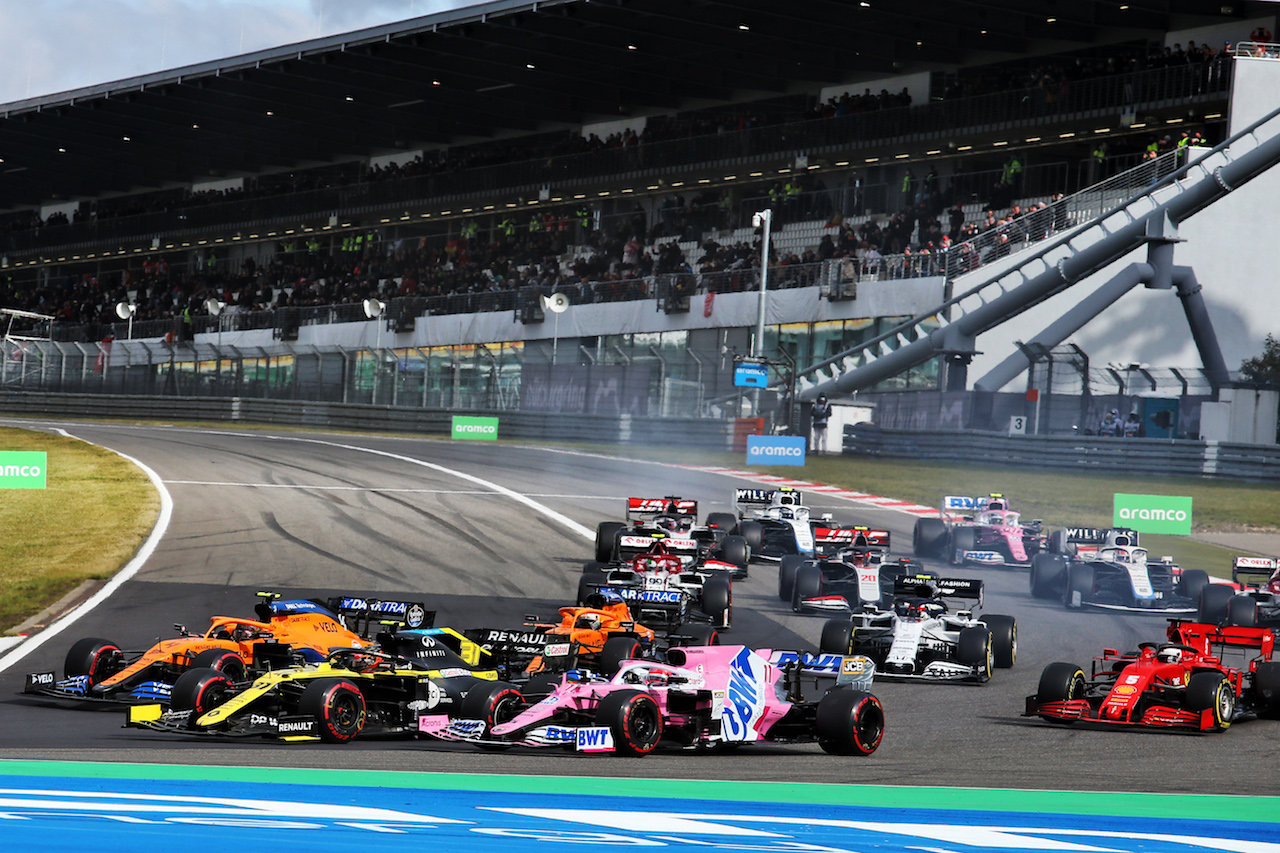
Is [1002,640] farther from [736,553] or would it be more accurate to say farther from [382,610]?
[382,610]

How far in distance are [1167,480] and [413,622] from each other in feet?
74.4

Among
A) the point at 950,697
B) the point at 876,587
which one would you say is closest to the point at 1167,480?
the point at 876,587

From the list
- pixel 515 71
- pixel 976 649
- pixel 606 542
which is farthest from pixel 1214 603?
pixel 515 71

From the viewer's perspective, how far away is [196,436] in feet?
125

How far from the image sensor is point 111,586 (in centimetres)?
1728

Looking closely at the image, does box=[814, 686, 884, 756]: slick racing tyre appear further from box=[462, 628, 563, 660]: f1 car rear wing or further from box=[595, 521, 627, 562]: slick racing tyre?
box=[595, 521, 627, 562]: slick racing tyre

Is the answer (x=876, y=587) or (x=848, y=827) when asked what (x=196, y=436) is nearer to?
(x=876, y=587)

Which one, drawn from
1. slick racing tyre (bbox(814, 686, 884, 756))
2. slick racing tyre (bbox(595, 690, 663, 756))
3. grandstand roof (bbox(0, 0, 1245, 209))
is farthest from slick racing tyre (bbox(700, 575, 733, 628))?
grandstand roof (bbox(0, 0, 1245, 209))

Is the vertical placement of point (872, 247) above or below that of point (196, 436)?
above

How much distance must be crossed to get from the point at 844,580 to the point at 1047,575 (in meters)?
3.34

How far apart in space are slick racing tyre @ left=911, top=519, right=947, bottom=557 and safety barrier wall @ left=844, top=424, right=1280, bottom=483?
10.8m

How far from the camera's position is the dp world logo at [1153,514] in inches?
830

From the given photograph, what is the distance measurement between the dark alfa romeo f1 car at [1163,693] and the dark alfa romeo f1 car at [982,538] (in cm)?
948

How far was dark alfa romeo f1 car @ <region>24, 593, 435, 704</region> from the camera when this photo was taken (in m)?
11.2
